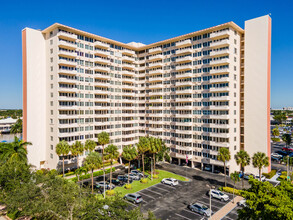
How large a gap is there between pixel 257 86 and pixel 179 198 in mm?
43808

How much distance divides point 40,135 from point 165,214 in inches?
1936

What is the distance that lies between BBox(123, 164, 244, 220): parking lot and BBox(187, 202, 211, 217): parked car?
2.49ft

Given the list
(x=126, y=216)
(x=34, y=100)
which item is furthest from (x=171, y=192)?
(x=34, y=100)

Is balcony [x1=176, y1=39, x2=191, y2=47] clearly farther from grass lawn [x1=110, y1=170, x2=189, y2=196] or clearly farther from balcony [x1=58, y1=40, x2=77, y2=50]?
grass lawn [x1=110, y1=170, x2=189, y2=196]

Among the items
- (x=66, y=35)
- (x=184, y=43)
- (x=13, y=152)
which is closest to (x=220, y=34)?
(x=184, y=43)

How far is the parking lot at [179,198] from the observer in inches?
1732

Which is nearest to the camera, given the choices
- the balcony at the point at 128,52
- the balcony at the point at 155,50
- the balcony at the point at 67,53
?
the balcony at the point at 67,53

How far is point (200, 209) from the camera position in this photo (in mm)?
44031

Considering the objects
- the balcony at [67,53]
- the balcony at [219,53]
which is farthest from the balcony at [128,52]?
the balcony at [219,53]

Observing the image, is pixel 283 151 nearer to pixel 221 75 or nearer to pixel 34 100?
pixel 221 75

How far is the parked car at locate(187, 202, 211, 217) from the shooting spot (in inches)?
1706

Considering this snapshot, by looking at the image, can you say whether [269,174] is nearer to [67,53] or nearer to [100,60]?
[100,60]

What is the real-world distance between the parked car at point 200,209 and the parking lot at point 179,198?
2.49 feet

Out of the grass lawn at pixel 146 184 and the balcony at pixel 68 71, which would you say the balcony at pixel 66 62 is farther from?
the grass lawn at pixel 146 184
